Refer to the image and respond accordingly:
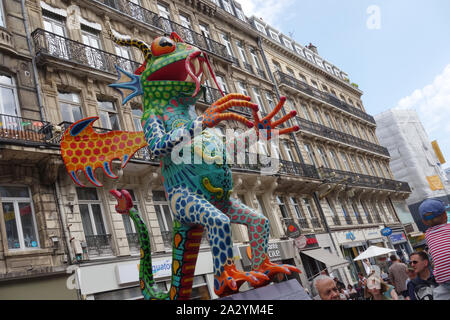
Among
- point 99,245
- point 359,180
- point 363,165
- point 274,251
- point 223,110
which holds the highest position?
point 363,165

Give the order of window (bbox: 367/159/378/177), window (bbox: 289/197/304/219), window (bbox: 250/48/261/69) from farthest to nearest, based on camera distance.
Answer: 1. window (bbox: 367/159/378/177)
2. window (bbox: 250/48/261/69)
3. window (bbox: 289/197/304/219)

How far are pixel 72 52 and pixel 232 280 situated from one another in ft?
35.0

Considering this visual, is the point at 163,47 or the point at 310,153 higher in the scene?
the point at 310,153

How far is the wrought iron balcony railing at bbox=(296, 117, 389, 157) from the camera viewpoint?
2391 centimetres

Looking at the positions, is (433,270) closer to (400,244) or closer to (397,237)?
(397,237)

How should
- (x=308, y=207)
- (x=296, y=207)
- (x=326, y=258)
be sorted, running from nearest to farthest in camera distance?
(x=326, y=258) < (x=296, y=207) < (x=308, y=207)

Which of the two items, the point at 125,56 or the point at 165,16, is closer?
the point at 125,56

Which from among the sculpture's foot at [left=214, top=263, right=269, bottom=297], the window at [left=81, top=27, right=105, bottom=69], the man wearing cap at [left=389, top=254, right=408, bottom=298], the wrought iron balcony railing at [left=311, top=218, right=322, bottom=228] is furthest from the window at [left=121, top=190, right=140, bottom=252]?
the wrought iron balcony railing at [left=311, top=218, right=322, bottom=228]

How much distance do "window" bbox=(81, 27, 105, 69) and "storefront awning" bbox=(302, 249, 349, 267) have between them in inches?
455

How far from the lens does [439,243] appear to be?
346cm

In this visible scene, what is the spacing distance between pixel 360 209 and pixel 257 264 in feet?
75.2

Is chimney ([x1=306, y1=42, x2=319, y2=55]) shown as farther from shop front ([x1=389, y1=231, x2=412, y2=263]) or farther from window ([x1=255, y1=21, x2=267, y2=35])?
shop front ([x1=389, y1=231, x2=412, y2=263])

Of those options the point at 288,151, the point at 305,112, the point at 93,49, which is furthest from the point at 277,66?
the point at 93,49
